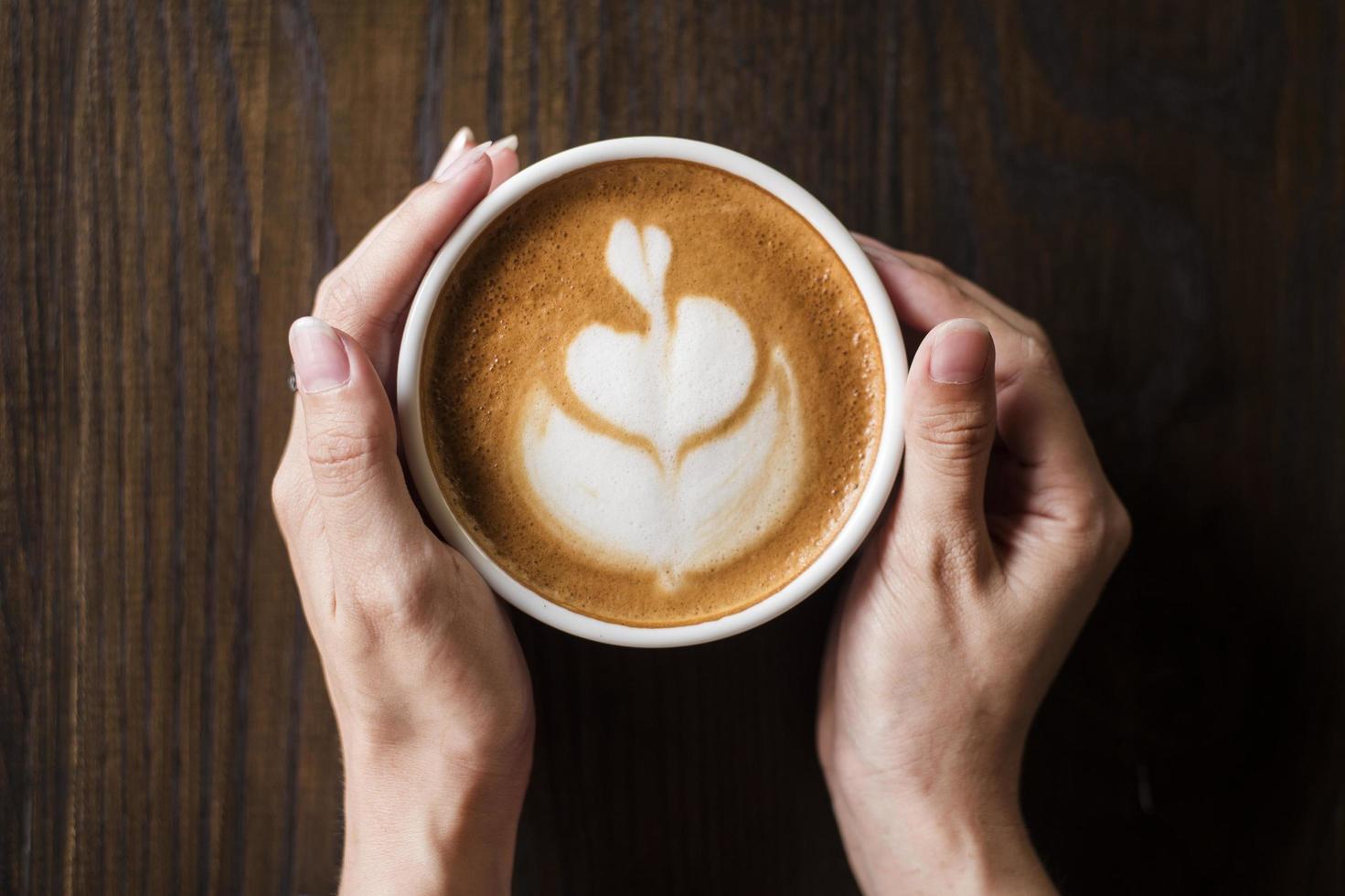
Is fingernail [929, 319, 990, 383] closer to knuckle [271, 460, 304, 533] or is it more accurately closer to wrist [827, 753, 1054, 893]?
wrist [827, 753, 1054, 893]

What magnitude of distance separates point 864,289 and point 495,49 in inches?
20.5

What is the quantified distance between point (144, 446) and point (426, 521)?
1.38 feet

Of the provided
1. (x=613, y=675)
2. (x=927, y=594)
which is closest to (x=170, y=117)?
A: (x=613, y=675)

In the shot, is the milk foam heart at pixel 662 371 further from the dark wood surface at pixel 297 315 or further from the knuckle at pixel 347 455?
the dark wood surface at pixel 297 315

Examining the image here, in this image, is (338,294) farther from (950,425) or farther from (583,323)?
(950,425)

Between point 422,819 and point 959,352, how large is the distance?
2.12 feet

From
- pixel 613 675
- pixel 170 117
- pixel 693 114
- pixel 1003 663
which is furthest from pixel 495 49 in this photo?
pixel 1003 663

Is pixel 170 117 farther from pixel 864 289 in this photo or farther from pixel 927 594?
pixel 927 594

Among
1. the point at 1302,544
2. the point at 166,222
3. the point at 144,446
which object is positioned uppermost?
the point at 166,222

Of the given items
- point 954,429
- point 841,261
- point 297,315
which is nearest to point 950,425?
point 954,429

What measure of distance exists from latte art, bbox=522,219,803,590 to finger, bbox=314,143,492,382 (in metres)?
0.14

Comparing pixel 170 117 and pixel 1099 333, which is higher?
pixel 170 117

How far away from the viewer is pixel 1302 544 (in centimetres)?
116

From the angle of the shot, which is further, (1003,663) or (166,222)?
(166,222)
